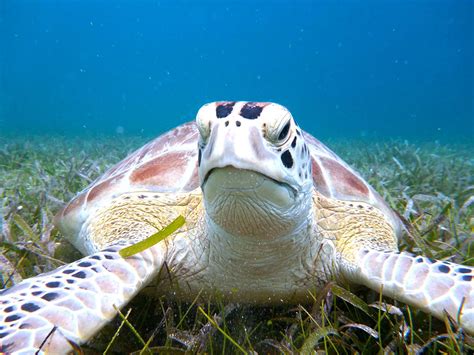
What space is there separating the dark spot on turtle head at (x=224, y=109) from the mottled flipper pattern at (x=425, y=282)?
2.65 ft

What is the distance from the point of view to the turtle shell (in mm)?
2037

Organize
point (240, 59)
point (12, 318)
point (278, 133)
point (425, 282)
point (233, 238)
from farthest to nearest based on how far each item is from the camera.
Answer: point (240, 59) < point (233, 238) < point (425, 282) < point (278, 133) < point (12, 318)

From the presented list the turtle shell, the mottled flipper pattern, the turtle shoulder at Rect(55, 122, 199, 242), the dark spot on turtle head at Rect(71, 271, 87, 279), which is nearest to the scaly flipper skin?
the mottled flipper pattern

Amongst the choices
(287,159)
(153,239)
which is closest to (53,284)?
(153,239)

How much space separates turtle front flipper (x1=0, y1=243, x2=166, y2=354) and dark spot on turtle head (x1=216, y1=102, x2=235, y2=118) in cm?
62

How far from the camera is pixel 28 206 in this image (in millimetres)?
2826

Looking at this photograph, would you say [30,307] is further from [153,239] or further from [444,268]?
[444,268]

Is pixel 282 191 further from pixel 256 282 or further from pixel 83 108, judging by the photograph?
pixel 83 108

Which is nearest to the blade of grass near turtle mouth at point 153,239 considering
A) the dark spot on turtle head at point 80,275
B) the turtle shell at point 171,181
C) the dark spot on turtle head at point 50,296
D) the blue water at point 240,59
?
the dark spot on turtle head at point 80,275

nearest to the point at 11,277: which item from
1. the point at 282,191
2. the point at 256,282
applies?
the point at 256,282

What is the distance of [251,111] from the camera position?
123 centimetres

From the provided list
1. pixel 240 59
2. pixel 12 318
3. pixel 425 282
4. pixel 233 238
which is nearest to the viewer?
pixel 12 318

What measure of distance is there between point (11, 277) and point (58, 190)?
197 centimetres

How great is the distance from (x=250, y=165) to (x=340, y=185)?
1097 mm
